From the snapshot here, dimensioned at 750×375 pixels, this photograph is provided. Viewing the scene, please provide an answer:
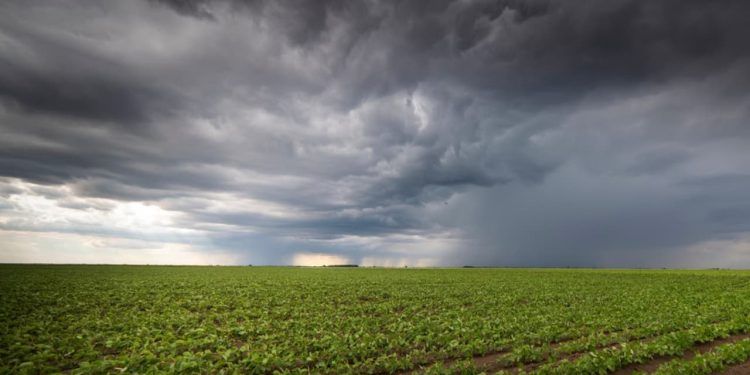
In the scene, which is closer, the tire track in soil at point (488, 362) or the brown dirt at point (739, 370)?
the brown dirt at point (739, 370)

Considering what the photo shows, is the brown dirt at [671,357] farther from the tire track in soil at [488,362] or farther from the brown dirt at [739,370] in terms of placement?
the tire track in soil at [488,362]

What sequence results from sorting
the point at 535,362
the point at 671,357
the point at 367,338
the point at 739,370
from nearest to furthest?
the point at 739,370 < the point at 535,362 < the point at 671,357 < the point at 367,338

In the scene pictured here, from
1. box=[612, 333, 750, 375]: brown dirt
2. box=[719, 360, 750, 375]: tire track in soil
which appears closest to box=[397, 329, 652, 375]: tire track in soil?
box=[612, 333, 750, 375]: brown dirt

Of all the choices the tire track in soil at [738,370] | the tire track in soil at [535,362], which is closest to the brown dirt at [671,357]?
the tire track in soil at [535,362]

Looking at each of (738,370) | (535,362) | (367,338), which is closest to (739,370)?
(738,370)

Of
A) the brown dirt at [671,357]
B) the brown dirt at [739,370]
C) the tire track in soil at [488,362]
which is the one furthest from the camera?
the tire track in soil at [488,362]

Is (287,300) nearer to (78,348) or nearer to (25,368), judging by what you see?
(78,348)

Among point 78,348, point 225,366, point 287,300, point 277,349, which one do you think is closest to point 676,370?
point 277,349

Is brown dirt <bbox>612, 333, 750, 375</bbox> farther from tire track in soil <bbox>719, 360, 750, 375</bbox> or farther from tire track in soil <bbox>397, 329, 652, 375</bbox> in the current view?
tire track in soil <bbox>397, 329, 652, 375</bbox>

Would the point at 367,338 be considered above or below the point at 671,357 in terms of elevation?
above

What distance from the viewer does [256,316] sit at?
2653 cm

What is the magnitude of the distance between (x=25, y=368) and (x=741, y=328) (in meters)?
34.4

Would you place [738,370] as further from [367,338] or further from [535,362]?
[367,338]

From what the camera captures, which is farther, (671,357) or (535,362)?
(671,357)
